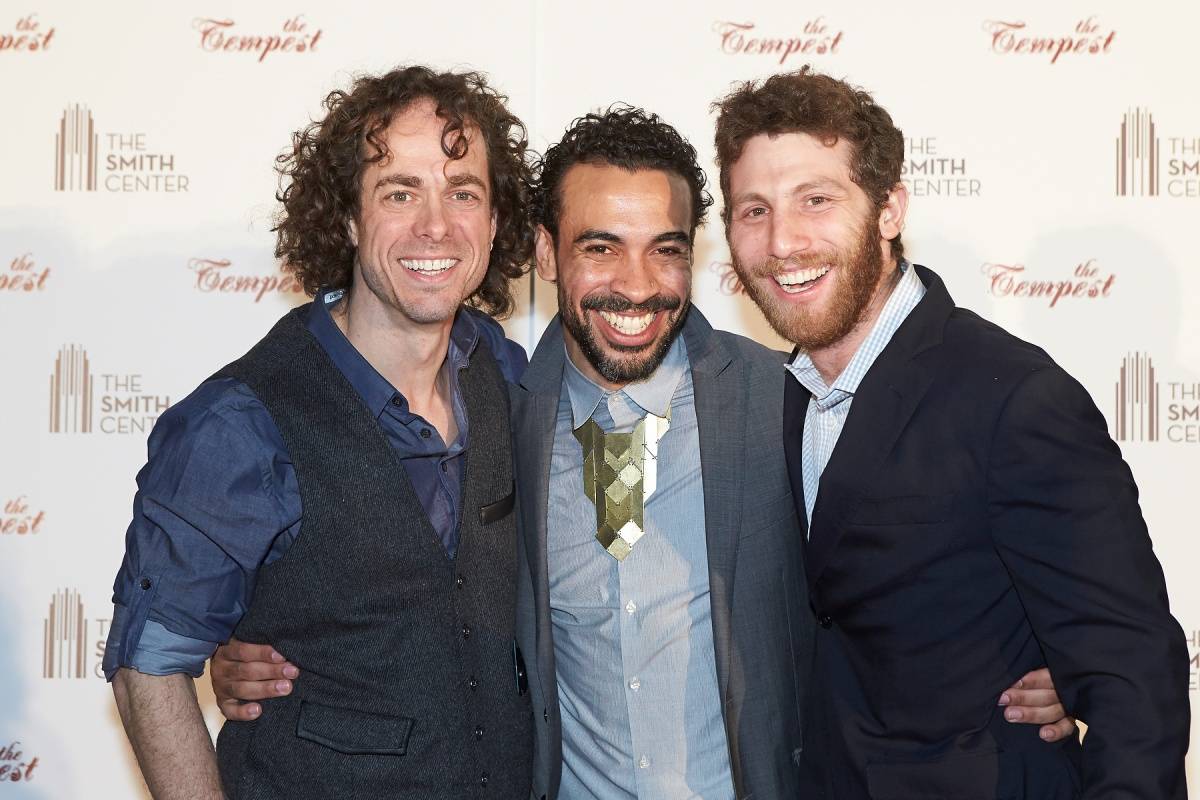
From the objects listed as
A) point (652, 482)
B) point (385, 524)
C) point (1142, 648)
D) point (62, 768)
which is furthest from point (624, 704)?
point (62, 768)

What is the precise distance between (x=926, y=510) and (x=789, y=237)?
1.88 feet

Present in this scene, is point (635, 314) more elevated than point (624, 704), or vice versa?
point (635, 314)

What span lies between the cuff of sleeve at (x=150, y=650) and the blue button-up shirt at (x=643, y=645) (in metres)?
0.75

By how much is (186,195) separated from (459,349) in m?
1.32

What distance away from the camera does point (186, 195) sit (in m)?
3.27

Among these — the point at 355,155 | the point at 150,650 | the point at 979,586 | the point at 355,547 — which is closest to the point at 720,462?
the point at 979,586

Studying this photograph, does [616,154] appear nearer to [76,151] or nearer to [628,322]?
[628,322]

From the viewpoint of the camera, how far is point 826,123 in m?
2.12

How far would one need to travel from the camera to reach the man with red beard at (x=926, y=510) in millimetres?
1612

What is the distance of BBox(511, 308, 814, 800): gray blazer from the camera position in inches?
86.4

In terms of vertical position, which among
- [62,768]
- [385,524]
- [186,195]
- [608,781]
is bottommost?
[62,768]

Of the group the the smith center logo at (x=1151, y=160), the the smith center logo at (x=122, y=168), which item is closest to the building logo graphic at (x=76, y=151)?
the the smith center logo at (x=122, y=168)

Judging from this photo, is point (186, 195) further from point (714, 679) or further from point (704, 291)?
point (714, 679)

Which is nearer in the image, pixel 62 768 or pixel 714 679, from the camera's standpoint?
pixel 714 679
